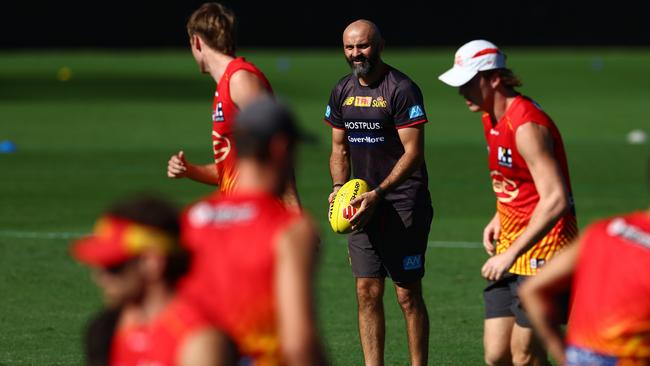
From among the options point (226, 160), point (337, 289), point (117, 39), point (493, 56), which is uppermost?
point (493, 56)

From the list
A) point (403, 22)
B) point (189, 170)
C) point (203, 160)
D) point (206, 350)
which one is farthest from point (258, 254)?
point (403, 22)

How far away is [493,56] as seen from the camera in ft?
26.6

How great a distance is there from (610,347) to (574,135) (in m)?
24.5

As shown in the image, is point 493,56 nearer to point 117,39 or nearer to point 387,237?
point 387,237

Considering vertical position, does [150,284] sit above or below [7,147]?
above

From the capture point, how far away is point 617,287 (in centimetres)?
527

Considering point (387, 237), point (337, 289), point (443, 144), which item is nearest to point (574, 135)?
point (443, 144)

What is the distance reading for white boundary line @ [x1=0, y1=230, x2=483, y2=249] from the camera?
16.0 metres

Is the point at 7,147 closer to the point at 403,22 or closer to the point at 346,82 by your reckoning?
the point at 346,82

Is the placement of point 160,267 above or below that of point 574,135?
above

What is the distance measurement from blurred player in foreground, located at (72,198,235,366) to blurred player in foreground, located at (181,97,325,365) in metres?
0.25

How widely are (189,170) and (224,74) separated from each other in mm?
783

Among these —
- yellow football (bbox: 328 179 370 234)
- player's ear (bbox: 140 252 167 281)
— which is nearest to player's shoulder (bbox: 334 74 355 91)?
yellow football (bbox: 328 179 370 234)

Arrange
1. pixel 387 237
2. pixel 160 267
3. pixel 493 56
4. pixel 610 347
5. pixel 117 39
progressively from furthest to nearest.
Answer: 1. pixel 117 39
2. pixel 387 237
3. pixel 493 56
4. pixel 610 347
5. pixel 160 267
